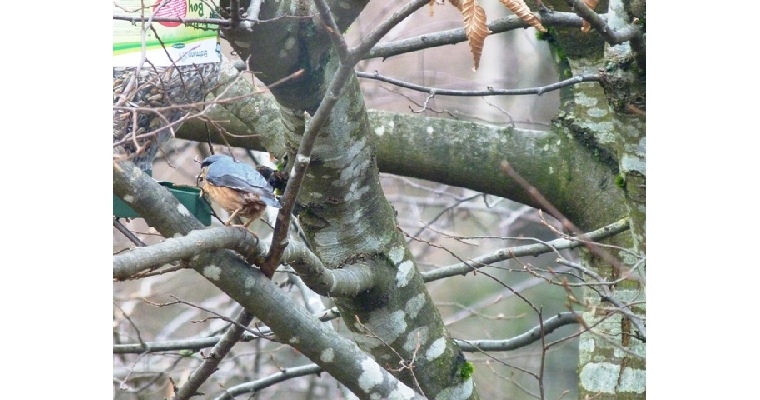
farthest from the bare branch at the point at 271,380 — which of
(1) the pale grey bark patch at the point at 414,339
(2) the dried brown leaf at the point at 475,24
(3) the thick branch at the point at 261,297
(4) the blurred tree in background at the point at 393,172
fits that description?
(2) the dried brown leaf at the point at 475,24

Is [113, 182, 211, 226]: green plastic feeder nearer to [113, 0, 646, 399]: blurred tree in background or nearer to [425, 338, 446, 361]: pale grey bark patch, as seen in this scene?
[113, 0, 646, 399]: blurred tree in background

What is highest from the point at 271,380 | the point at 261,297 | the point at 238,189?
the point at 238,189

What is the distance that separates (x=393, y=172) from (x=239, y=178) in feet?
2.41

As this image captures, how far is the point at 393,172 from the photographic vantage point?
196cm

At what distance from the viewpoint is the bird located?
1.25 m

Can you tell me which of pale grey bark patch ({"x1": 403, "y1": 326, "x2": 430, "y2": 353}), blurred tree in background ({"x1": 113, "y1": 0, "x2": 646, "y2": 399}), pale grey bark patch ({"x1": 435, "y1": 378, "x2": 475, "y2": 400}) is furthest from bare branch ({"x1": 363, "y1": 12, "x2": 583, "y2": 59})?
pale grey bark patch ({"x1": 435, "y1": 378, "x2": 475, "y2": 400})

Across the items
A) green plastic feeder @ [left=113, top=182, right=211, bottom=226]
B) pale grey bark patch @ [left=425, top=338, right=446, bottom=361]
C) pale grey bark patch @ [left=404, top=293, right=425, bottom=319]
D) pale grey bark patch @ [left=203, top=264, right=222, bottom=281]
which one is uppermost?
green plastic feeder @ [left=113, top=182, right=211, bottom=226]

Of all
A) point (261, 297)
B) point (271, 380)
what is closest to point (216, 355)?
point (261, 297)

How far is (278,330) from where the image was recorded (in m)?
1.27

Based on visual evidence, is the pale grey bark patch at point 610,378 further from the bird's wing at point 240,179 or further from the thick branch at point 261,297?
the bird's wing at point 240,179

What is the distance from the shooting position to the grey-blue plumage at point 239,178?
124 cm

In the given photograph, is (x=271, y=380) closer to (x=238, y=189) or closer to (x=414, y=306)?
(x=414, y=306)
